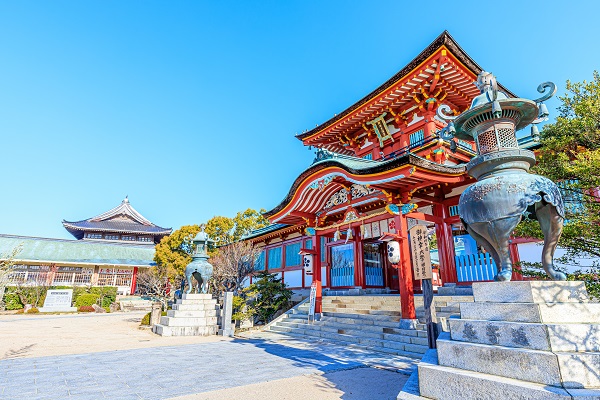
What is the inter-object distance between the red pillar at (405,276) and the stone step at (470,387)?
497 centimetres

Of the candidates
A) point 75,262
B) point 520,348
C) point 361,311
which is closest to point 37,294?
point 75,262

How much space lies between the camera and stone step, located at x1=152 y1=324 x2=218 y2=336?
11.4m

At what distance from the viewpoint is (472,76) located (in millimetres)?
11234

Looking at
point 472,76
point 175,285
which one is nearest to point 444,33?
point 472,76

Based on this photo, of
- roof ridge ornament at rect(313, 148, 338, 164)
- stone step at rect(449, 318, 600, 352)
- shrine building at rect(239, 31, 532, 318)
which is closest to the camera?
stone step at rect(449, 318, 600, 352)

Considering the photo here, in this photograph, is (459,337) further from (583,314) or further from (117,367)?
(117,367)

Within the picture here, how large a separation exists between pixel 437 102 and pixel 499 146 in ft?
29.8

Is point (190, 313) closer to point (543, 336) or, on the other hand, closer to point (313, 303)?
point (313, 303)

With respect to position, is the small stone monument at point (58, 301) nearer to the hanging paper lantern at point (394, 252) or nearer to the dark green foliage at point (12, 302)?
the dark green foliage at point (12, 302)

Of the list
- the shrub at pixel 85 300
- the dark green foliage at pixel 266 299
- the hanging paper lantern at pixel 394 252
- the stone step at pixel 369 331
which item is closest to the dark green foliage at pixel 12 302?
the shrub at pixel 85 300

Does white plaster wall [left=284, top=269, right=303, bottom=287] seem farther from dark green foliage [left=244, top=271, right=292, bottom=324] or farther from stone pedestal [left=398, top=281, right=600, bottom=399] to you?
stone pedestal [left=398, top=281, right=600, bottom=399]

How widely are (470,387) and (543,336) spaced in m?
0.82

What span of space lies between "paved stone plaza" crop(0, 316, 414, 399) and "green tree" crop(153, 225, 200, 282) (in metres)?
17.5

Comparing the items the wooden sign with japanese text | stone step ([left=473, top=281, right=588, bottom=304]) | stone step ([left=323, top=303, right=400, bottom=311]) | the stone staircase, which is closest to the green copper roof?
the stone staircase
